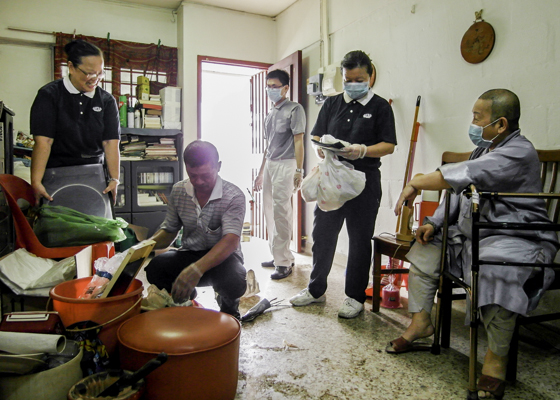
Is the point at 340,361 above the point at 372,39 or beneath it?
beneath

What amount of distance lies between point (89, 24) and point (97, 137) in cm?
280

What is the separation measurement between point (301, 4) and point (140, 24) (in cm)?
184

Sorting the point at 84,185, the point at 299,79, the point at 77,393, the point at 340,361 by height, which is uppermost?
the point at 299,79

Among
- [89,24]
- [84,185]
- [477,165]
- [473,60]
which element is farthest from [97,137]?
[89,24]

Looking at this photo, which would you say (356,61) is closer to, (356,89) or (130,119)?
(356,89)

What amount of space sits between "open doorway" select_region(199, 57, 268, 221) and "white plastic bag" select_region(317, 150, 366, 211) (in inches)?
181

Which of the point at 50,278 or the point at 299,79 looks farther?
the point at 299,79

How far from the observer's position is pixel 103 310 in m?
1.43

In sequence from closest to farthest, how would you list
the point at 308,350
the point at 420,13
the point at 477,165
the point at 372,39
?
the point at 477,165 < the point at 308,350 < the point at 420,13 < the point at 372,39

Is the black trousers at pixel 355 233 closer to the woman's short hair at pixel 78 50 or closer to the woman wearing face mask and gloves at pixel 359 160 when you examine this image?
the woman wearing face mask and gloves at pixel 359 160

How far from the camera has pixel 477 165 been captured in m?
1.61

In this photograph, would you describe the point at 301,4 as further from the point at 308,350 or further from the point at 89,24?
the point at 308,350

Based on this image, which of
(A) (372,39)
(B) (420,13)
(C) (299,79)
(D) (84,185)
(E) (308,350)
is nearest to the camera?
(E) (308,350)

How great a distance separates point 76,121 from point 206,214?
0.95m
